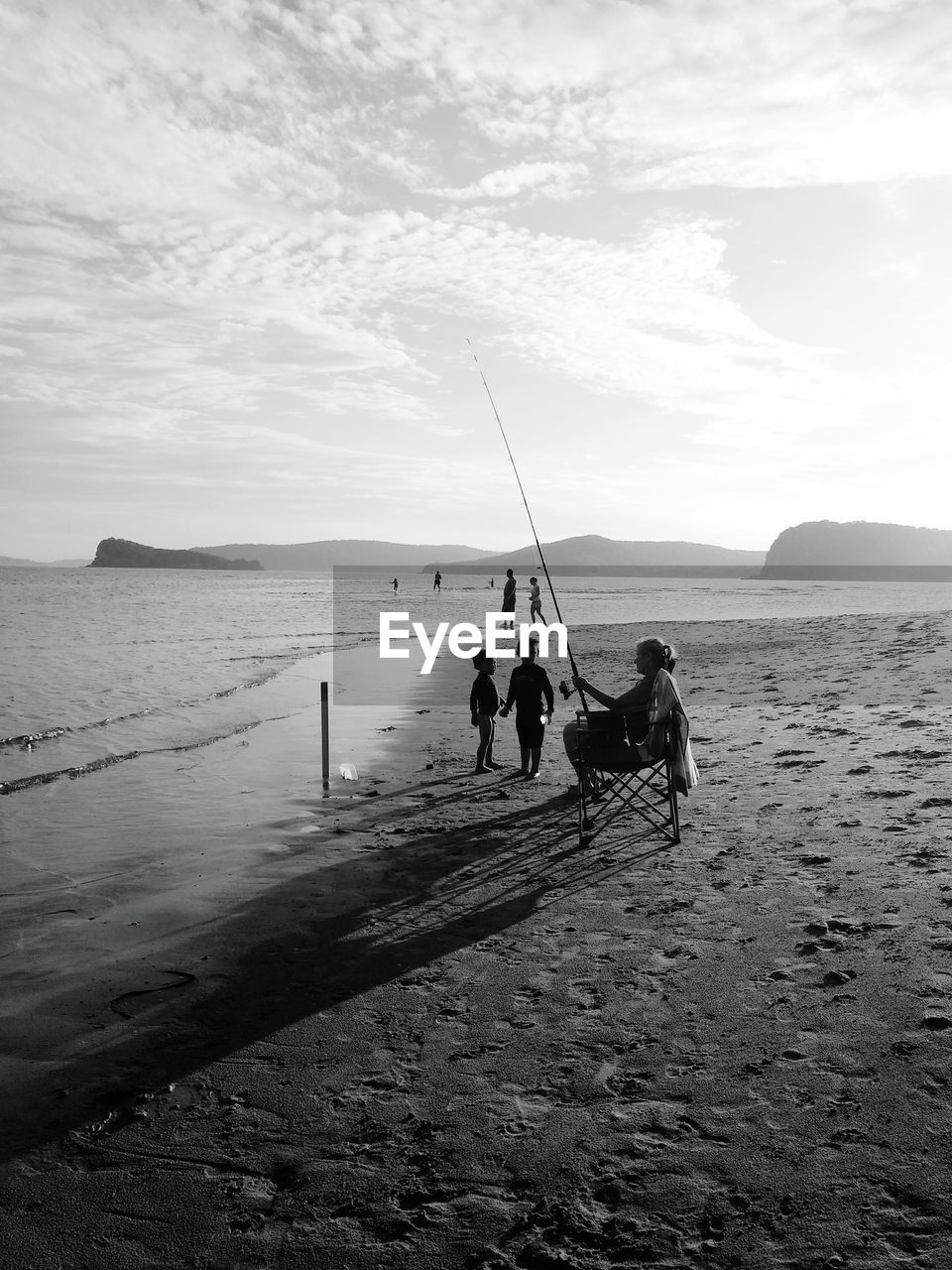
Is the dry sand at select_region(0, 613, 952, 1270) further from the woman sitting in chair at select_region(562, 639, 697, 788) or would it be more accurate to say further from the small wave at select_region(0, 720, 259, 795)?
the small wave at select_region(0, 720, 259, 795)

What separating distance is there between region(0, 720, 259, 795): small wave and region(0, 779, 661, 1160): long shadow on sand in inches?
171

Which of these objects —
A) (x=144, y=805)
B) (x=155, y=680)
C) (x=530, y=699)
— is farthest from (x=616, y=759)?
(x=155, y=680)

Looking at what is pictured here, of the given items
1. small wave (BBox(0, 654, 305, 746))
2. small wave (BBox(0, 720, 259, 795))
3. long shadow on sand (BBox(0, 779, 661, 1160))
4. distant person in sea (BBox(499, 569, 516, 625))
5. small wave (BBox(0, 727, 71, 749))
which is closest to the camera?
long shadow on sand (BBox(0, 779, 661, 1160))

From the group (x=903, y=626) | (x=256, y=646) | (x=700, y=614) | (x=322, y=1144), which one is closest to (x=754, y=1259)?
(x=322, y=1144)

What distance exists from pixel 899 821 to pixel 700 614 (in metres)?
34.4

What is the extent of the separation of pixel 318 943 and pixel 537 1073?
198 cm

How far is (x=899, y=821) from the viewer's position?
716 cm

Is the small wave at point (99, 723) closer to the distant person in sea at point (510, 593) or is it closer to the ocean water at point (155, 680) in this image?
the ocean water at point (155, 680)

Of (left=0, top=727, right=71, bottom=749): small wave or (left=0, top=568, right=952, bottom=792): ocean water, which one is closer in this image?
(left=0, top=568, right=952, bottom=792): ocean water

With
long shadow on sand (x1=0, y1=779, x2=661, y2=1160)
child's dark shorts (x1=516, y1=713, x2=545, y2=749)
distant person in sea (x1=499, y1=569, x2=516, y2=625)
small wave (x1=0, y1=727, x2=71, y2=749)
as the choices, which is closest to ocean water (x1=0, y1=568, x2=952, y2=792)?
small wave (x1=0, y1=727, x2=71, y2=749)

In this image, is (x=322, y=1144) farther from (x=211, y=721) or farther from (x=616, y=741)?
(x=211, y=721)

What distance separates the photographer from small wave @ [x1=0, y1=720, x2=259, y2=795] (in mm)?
10137

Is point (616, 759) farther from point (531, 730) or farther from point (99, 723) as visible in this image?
point (99, 723)

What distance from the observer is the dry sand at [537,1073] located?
2.95m
